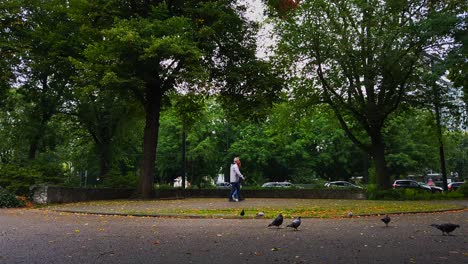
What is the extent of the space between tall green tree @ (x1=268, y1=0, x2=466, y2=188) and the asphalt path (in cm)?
1310

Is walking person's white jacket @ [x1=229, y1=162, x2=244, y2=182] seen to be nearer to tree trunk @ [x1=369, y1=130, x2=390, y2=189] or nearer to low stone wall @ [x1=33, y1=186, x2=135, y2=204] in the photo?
low stone wall @ [x1=33, y1=186, x2=135, y2=204]

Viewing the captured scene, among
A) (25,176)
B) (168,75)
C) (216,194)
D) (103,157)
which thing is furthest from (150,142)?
(103,157)

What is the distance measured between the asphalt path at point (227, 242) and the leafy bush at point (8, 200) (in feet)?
26.1

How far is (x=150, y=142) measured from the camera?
Answer: 23.8 m

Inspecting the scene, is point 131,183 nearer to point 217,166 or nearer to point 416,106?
point 416,106

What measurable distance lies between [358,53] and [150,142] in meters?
12.0

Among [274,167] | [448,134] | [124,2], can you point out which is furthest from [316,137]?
[124,2]

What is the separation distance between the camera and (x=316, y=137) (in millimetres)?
50312

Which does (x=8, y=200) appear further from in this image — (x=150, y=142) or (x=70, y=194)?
(x=150, y=142)

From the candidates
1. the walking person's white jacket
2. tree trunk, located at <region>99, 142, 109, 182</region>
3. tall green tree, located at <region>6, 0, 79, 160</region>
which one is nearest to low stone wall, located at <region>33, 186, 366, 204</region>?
the walking person's white jacket

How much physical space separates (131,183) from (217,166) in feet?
73.7

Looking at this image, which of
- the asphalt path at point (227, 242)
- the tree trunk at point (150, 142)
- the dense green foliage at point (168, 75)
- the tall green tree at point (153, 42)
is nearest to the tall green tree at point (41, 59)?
the dense green foliage at point (168, 75)

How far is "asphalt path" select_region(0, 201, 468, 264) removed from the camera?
678cm

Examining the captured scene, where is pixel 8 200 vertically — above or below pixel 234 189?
below
